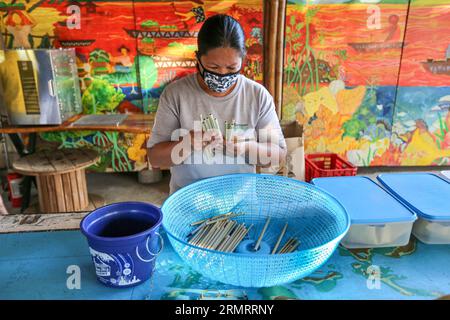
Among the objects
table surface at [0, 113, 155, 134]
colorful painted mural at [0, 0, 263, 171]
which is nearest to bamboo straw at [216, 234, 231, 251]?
table surface at [0, 113, 155, 134]

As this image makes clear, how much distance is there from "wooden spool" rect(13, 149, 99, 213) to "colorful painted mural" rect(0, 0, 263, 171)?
1.02 feet

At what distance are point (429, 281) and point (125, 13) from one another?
12.1 feet

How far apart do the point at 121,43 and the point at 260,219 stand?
3.13 meters

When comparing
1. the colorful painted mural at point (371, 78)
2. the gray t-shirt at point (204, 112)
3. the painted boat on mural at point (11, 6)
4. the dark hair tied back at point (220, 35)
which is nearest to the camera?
the dark hair tied back at point (220, 35)

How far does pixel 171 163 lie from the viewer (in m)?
1.75

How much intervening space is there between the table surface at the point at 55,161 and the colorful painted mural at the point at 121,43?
0.22 m

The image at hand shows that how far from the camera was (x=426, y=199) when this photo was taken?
4.58ft

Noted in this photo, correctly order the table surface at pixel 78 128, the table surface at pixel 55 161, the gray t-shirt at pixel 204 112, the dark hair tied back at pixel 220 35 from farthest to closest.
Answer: the table surface at pixel 78 128
the table surface at pixel 55 161
the gray t-shirt at pixel 204 112
the dark hair tied back at pixel 220 35

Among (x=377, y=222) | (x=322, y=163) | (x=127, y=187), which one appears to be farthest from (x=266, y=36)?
(x=377, y=222)

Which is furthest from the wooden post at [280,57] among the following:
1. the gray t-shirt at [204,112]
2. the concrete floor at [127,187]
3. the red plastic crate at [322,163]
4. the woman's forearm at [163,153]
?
the woman's forearm at [163,153]

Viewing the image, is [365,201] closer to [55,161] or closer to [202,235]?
[202,235]

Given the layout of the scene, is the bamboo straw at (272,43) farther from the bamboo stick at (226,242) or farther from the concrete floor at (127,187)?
the bamboo stick at (226,242)

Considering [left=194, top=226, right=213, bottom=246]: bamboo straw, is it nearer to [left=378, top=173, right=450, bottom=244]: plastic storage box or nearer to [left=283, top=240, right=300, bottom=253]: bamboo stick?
[left=283, top=240, right=300, bottom=253]: bamboo stick

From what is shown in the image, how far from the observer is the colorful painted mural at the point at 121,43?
12.3 feet
